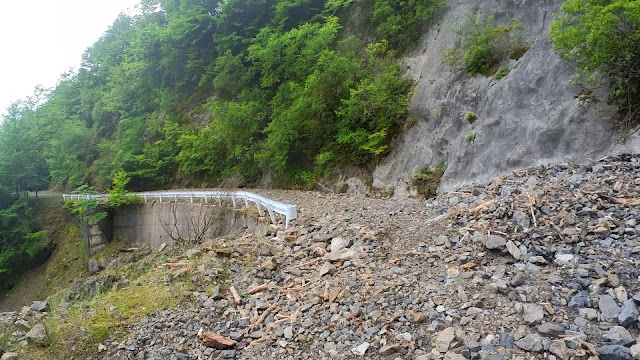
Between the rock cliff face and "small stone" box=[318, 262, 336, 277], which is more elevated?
the rock cliff face

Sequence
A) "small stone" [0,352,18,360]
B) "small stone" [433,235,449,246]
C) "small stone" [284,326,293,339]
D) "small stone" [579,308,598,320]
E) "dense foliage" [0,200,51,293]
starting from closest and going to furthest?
"small stone" [579,308,598,320]
"small stone" [284,326,293,339]
"small stone" [0,352,18,360]
"small stone" [433,235,449,246]
"dense foliage" [0,200,51,293]

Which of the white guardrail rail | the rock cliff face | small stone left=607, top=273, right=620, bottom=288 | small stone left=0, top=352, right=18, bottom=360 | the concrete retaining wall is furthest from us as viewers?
the concrete retaining wall

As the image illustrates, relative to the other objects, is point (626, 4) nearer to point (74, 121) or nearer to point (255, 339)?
point (255, 339)

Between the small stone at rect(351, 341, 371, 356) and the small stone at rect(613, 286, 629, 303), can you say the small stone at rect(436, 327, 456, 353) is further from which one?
the small stone at rect(613, 286, 629, 303)

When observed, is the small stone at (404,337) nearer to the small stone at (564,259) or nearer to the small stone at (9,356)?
the small stone at (564,259)

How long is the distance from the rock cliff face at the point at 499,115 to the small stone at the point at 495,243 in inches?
Result: 175

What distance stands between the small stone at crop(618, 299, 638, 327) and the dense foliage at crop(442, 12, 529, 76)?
9437 mm

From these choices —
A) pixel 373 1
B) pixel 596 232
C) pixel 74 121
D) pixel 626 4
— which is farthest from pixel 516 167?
pixel 74 121

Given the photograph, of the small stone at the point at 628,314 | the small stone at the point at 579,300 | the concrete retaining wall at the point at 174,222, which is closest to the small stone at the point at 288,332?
the small stone at the point at 579,300

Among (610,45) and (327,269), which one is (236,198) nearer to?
(327,269)

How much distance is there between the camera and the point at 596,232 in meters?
4.27

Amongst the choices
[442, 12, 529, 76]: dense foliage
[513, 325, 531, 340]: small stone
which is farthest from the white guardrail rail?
[442, 12, 529, 76]: dense foliage

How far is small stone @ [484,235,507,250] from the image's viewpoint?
4.51 metres

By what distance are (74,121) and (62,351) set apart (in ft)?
103
